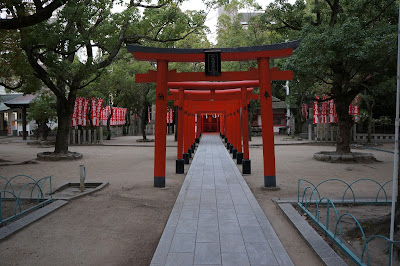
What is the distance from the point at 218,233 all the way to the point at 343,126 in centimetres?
1194

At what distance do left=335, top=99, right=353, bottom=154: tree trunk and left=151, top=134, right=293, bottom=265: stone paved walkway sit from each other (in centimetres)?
846

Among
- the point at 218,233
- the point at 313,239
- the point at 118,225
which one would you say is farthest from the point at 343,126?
the point at 118,225

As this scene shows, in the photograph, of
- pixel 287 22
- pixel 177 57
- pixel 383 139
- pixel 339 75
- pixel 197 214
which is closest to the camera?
pixel 197 214

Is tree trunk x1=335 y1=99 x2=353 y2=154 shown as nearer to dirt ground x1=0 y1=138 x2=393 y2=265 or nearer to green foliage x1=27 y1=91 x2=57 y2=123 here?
dirt ground x1=0 y1=138 x2=393 y2=265

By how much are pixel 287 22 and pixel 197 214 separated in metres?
12.3

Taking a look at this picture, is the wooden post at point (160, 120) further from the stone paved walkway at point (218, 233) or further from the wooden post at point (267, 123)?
the wooden post at point (267, 123)

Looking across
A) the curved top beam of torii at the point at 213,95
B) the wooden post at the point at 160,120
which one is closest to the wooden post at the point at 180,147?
the curved top beam of torii at the point at 213,95

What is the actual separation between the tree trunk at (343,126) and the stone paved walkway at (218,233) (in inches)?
333

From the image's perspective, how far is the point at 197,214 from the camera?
6.11 metres

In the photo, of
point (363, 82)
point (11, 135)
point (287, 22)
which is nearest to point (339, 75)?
point (363, 82)

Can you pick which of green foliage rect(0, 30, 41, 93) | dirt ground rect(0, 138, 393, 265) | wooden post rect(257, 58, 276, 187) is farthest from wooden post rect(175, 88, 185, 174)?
green foliage rect(0, 30, 41, 93)

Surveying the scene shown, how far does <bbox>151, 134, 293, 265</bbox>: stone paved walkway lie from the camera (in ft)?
13.5

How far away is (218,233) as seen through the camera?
5.03m

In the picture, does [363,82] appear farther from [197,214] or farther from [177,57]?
[197,214]
